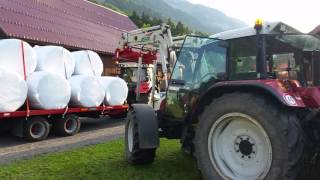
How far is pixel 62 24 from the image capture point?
2166 centimetres

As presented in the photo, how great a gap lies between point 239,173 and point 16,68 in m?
7.41

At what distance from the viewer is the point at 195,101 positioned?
19.5 feet


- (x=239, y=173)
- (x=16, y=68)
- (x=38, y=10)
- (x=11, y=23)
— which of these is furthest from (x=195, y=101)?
(x=38, y=10)

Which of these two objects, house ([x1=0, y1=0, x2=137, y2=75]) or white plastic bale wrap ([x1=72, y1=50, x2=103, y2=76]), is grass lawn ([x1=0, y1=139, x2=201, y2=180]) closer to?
white plastic bale wrap ([x1=72, y1=50, x2=103, y2=76])

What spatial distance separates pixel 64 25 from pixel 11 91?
40.1ft

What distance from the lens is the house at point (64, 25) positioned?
1808 centimetres

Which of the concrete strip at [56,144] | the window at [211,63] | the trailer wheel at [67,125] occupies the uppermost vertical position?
the window at [211,63]

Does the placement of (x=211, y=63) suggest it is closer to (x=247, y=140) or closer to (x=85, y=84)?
(x=247, y=140)

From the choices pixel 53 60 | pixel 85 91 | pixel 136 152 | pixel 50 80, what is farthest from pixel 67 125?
pixel 136 152

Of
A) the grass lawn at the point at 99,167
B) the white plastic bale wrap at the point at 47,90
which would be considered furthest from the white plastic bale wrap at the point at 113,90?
the grass lawn at the point at 99,167

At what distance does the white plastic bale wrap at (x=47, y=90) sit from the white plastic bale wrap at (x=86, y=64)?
5.35 ft

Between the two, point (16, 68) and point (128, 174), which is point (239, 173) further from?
point (16, 68)

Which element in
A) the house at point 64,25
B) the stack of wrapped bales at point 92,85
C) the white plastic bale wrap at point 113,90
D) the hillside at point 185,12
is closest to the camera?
the stack of wrapped bales at point 92,85

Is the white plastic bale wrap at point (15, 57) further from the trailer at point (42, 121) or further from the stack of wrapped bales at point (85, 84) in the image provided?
the stack of wrapped bales at point (85, 84)
